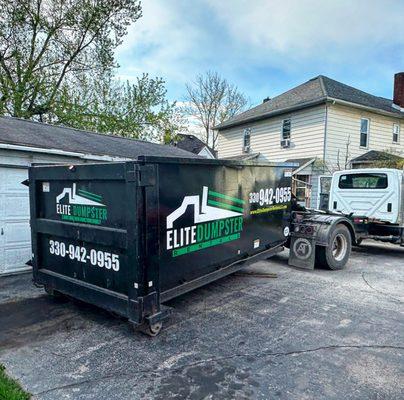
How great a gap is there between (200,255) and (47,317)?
88.8 inches

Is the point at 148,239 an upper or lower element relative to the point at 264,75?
lower

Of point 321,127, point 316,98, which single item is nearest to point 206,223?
point 321,127

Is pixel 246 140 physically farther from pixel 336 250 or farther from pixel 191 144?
pixel 191 144

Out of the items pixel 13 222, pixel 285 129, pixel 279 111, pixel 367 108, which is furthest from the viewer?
pixel 285 129

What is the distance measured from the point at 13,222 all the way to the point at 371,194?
8.53 meters

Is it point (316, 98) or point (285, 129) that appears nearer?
point (316, 98)

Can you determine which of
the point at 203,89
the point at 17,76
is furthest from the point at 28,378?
the point at 203,89

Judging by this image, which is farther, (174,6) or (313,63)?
(313,63)

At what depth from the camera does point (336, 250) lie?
734 cm

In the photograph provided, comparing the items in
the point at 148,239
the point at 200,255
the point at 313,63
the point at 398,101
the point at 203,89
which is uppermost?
the point at 203,89

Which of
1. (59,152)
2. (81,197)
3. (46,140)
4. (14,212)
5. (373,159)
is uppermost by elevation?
(373,159)

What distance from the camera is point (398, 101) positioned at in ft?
61.3

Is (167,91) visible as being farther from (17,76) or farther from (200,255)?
(200,255)

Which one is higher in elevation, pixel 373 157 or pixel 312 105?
pixel 312 105
